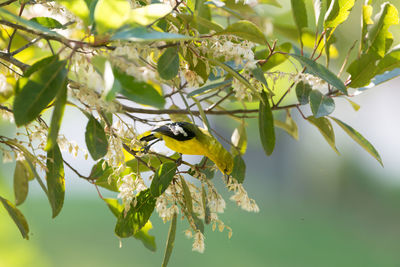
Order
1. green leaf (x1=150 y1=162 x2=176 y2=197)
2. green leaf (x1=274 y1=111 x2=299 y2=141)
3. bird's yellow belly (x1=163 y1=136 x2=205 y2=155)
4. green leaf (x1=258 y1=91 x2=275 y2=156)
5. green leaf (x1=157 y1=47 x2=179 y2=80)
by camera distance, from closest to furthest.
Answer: green leaf (x1=157 y1=47 x2=179 y2=80)
green leaf (x1=150 y1=162 x2=176 y2=197)
green leaf (x1=258 y1=91 x2=275 y2=156)
bird's yellow belly (x1=163 y1=136 x2=205 y2=155)
green leaf (x1=274 y1=111 x2=299 y2=141)

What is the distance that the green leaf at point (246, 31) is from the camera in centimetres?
72

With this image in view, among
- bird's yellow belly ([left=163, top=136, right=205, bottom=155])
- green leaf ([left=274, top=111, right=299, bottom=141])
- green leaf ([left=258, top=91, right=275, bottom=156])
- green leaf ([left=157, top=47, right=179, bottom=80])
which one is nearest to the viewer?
green leaf ([left=157, top=47, right=179, bottom=80])

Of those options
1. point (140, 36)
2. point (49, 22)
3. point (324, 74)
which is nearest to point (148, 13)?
point (140, 36)

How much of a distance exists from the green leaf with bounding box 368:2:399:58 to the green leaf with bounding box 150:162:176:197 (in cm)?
49

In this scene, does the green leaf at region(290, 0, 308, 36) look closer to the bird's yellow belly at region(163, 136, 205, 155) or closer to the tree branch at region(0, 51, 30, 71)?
the bird's yellow belly at region(163, 136, 205, 155)

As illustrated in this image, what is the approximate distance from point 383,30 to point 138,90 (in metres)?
Result: 0.59

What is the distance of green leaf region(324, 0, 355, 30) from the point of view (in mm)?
823

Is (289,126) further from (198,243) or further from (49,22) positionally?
(49,22)

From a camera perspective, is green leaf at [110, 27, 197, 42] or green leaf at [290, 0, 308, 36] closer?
green leaf at [110, 27, 197, 42]

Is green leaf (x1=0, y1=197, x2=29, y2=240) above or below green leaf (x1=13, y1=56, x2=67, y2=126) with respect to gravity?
below

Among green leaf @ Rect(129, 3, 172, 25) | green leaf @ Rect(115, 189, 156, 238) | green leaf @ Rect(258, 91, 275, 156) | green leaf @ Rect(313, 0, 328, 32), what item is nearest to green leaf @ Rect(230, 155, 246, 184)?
Result: green leaf @ Rect(258, 91, 275, 156)

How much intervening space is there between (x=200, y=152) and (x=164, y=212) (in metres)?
0.28

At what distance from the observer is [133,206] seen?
0.83 meters

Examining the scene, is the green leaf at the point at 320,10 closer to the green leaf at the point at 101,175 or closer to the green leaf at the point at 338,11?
the green leaf at the point at 338,11
